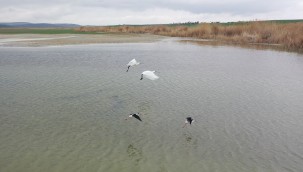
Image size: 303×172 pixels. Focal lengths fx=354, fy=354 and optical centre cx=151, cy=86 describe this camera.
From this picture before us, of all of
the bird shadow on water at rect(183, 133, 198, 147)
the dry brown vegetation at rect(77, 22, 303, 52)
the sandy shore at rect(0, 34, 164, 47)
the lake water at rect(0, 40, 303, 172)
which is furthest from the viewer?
the sandy shore at rect(0, 34, 164, 47)

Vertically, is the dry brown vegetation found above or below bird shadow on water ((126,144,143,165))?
above

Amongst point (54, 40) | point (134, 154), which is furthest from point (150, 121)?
point (54, 40)

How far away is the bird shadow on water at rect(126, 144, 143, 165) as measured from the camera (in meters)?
7.41

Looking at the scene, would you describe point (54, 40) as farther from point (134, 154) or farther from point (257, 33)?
point (134, 154)

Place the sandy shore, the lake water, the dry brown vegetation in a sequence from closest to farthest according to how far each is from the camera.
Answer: the lake water, the dry brown vegetation, the sandy shore

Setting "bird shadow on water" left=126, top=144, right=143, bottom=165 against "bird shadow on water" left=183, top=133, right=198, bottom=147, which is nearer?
"bird shadow on water" left=126, top=144, right=143, bottom=165

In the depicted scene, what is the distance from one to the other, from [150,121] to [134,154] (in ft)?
7.62

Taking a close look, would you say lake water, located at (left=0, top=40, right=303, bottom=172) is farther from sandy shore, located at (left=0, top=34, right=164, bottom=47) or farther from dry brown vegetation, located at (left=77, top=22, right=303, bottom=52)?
sandy shore, located at (left=0, top=34, right=164, bottom=47)

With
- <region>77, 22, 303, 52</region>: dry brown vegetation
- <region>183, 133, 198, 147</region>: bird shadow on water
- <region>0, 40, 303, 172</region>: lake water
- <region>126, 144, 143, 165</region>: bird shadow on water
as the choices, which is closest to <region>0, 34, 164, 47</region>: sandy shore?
<region>77, 22, 303, 52</region>: dry brown vegetation

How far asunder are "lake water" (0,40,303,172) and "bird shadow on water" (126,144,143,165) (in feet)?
0.07

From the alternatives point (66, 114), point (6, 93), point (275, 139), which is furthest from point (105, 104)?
A: point (275, 139)

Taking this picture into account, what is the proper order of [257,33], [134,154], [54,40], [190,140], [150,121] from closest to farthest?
[134,154], [190,140], [150,121], [257,33], [54,40]

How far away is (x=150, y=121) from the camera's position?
9.88m

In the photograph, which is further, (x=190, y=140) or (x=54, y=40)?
(x=54, y=40)
